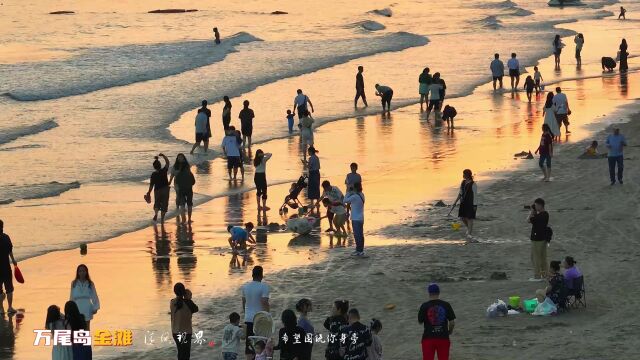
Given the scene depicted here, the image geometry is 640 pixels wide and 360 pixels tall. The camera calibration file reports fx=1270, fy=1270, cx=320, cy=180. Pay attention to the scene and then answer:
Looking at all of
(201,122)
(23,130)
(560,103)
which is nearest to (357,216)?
(201,122)

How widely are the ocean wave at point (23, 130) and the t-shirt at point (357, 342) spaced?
27.0 meters

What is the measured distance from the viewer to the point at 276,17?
333 feet

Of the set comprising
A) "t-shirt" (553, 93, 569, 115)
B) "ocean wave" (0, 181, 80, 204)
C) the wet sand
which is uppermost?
"t-shirt" (553, 93, 569, 115)

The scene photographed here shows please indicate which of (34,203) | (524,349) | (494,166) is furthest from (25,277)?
(494,166)

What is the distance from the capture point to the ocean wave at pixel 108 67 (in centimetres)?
5247

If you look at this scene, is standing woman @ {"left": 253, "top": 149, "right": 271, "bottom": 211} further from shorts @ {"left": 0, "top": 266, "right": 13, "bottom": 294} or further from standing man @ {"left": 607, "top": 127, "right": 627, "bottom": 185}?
shorts @ {"left": 0, "top": 266, "right": 13, "bottom": 294}

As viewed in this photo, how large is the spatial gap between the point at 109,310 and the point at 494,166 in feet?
43.5

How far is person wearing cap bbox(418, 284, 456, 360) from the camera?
41.8ft

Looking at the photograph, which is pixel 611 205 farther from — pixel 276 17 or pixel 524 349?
pixel 276 17

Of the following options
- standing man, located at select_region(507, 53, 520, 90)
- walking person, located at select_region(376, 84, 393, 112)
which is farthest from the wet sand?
standing man, located at select_region(507, 53, 520, 90)

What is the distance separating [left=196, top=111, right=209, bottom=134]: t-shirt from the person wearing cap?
765 inches

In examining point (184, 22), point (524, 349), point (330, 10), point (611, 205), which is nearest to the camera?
point (524, 349)

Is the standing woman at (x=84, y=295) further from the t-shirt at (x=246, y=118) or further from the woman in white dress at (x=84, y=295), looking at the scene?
the t-shirt at (x=246, y=118)

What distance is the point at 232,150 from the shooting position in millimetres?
27734
